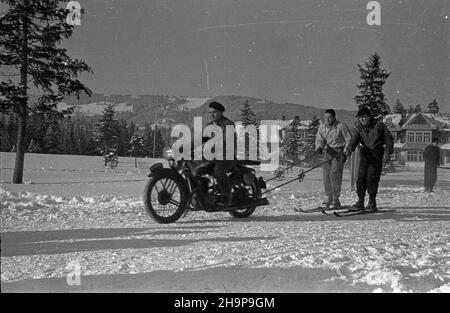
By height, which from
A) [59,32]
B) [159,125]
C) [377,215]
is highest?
[59,32]

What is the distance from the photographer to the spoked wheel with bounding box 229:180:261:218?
767 centimetres

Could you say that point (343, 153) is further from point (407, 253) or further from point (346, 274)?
point (346, 274)

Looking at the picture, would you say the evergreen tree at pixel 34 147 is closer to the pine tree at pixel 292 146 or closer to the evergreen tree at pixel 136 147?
the evergreen tree at pixel 136 147

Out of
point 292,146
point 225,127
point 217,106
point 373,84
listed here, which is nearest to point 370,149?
point 225,127

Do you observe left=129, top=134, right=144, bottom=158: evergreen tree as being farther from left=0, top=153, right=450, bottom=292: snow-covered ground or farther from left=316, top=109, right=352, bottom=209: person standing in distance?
left=316, top=109, right=352, bottom=209: person standing in distance

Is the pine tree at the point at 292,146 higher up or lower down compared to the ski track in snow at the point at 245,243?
higher up

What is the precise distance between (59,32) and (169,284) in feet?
24.9

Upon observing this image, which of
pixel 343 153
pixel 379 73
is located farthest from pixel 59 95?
pixel 379 73

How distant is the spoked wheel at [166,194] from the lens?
6734 millimetres

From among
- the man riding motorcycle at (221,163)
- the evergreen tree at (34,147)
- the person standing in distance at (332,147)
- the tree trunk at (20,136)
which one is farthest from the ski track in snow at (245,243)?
the evergreen tree at (34,147)

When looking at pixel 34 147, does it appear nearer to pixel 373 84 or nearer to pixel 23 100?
→ pixel 23 100

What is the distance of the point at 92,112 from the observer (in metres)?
12.1

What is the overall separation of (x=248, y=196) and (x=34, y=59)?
17.9ft
